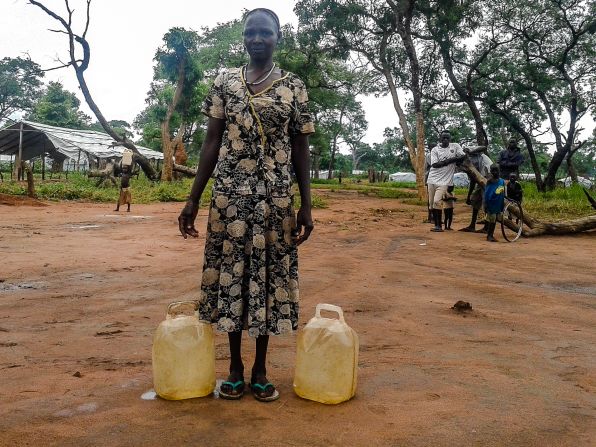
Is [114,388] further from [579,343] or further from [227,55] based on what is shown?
[227,55]

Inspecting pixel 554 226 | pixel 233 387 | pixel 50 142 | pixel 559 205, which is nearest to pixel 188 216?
pixel 233 387

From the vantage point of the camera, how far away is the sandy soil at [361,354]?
6.53ft

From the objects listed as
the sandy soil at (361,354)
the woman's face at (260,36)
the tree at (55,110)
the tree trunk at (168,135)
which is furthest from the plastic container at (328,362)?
the tree at (55,110)

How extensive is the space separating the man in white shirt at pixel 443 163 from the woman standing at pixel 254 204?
6886 millimetres

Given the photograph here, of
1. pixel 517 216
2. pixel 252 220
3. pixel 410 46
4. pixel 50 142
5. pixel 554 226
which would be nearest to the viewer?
pixel 252 220

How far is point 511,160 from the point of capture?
9.69 metres

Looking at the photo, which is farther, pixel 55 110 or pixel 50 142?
pixel 55 110

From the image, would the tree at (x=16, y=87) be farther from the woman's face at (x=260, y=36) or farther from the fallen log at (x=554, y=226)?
the woman's face at (x=260, y=36)

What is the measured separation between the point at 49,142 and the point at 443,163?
2192 cm

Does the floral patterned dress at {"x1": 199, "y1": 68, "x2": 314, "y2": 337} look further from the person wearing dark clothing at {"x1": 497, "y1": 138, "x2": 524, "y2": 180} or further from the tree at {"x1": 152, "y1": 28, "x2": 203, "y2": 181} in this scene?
the tree at {"x1": 152, "y1": 28, "x2": 203, "y2": 181}

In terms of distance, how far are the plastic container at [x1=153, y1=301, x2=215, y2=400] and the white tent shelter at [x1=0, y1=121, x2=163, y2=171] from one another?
67.7 feet

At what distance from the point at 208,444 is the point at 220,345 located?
123cm

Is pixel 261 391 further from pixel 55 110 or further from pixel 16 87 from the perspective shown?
pixel 16 87

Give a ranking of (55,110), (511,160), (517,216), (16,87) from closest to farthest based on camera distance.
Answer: (517,216), (511,160), (55,110), (16,87)
